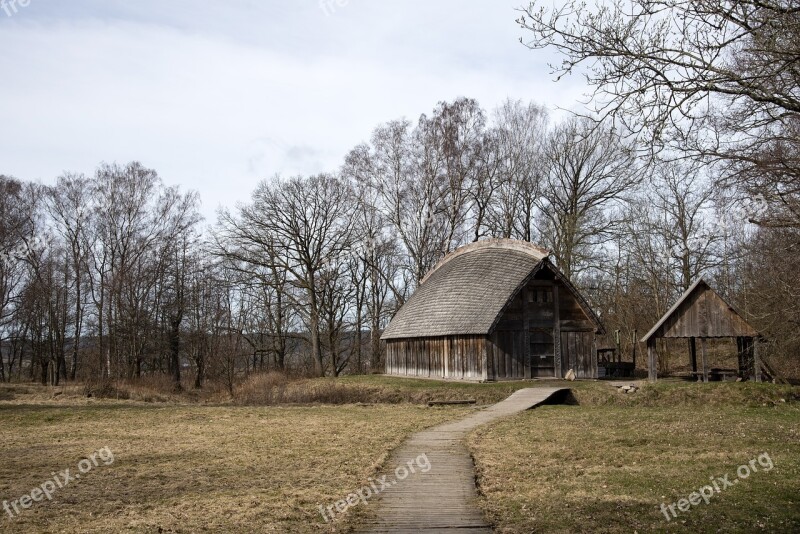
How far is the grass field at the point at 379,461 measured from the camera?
8.62 meters

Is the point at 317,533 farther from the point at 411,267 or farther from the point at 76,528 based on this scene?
the point at 411,267

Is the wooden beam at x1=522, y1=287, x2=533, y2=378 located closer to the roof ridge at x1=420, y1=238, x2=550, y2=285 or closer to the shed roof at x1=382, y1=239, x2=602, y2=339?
the shed roof at x1=382, y1=239, x2=602, y2=339

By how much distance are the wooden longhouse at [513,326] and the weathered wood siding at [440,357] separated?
0.15 feet

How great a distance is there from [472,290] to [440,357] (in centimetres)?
357

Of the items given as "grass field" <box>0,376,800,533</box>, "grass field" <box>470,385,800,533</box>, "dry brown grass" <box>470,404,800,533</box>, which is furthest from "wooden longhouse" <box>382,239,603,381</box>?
"dry brown grass" <box>470,404,800,533</box>

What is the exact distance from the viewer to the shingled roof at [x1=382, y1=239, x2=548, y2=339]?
29891mm

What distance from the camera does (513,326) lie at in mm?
30156

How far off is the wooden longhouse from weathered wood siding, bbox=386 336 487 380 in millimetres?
45

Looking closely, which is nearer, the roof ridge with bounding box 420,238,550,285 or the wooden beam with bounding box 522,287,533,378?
the wooden beam with bounding box 522,287,533,378

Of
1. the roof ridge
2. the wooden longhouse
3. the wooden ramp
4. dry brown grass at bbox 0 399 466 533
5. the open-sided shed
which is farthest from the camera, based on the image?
the roof ridge

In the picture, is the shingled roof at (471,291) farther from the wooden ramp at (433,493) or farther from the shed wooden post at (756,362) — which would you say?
the wooden ramp at (433,493)

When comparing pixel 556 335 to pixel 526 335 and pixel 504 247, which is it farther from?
pixel 504 247

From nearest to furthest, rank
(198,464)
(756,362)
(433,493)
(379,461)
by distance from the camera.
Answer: (433,493) < (379,461) < (198,464) < (756,362)

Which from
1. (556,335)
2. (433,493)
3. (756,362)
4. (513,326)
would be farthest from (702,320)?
(433,493)
